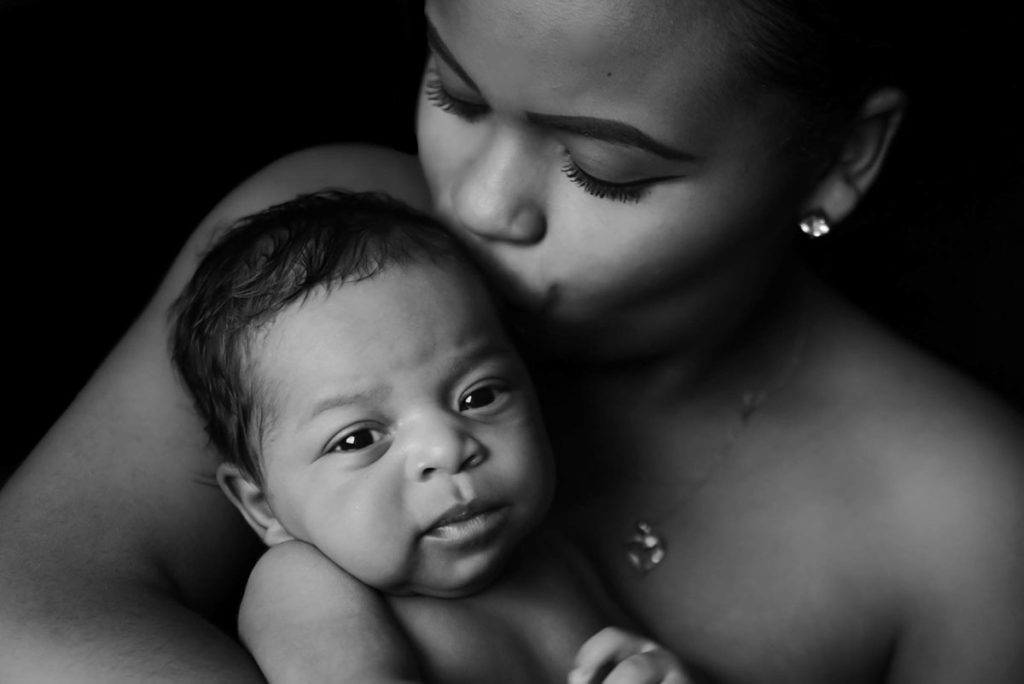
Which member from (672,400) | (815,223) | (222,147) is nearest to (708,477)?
(672,400)

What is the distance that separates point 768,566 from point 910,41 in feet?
1.97

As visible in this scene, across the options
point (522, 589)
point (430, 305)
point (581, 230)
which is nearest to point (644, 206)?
Answer: point (581, 230)

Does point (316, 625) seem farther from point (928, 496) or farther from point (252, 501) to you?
point (928, 496)

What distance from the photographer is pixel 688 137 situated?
1.14m

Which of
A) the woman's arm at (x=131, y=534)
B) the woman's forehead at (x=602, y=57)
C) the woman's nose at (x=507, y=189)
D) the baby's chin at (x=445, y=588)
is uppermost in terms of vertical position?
the woman's forehead at (x=602, y=57)

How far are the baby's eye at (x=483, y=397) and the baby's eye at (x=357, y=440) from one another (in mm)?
81

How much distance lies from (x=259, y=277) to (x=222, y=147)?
1.86 ft

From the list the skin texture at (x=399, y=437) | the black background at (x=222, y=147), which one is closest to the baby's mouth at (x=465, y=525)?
the skin texture at (x=399, y=437)

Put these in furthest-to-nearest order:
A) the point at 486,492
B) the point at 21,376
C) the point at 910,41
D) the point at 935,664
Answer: the point at 21,376, the point at 935,664, the point at 910,41, the point at 486,492

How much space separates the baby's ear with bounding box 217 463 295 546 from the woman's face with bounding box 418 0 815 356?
1.01ft

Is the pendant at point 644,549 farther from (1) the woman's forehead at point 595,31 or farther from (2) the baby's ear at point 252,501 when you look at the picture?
(1) the woman's forehead at point 595,31

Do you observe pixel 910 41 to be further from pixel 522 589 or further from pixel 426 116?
pixel 522 589

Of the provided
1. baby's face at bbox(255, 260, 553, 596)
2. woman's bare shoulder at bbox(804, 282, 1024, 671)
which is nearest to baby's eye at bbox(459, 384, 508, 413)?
baby's face at bbox(255, 260, 553, 596)

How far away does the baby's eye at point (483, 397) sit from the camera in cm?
118
